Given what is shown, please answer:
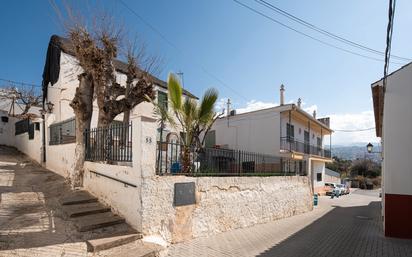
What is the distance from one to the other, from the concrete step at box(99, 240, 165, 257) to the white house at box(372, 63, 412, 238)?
25.4 feet

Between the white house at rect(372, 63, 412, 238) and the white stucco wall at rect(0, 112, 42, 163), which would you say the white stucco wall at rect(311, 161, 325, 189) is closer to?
the white house at rect(372, 63, 412, 238)

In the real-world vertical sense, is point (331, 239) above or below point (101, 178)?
below

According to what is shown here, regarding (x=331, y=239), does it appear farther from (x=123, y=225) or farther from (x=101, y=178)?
(x=101, y=178)

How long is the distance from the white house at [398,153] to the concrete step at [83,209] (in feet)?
29.1

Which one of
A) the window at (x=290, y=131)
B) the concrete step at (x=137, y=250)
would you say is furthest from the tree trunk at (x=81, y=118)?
the window at (x=290, y=131)

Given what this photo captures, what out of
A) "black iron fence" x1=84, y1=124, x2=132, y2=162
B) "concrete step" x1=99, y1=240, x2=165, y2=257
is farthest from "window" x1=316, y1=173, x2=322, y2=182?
"concrete step" x1=99, y1=240, x2=165, y2=257

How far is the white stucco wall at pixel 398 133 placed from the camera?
904 centimetres

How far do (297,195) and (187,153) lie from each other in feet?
29.0

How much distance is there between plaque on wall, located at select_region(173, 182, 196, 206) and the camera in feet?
22.6

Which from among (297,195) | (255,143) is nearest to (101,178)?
(297,195)

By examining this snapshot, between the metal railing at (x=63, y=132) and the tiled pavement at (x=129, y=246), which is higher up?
the metal railing at (x=63, y=132)

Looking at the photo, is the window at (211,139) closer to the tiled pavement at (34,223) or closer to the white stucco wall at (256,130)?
the white stucco wall at (256,130)

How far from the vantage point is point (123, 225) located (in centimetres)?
634

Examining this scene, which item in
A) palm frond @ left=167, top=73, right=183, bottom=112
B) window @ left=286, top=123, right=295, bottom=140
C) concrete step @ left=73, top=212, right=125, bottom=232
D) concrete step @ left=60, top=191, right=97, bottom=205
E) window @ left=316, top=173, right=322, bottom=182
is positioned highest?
palm frond @ left=167, top=73, right=183, bottom=112
